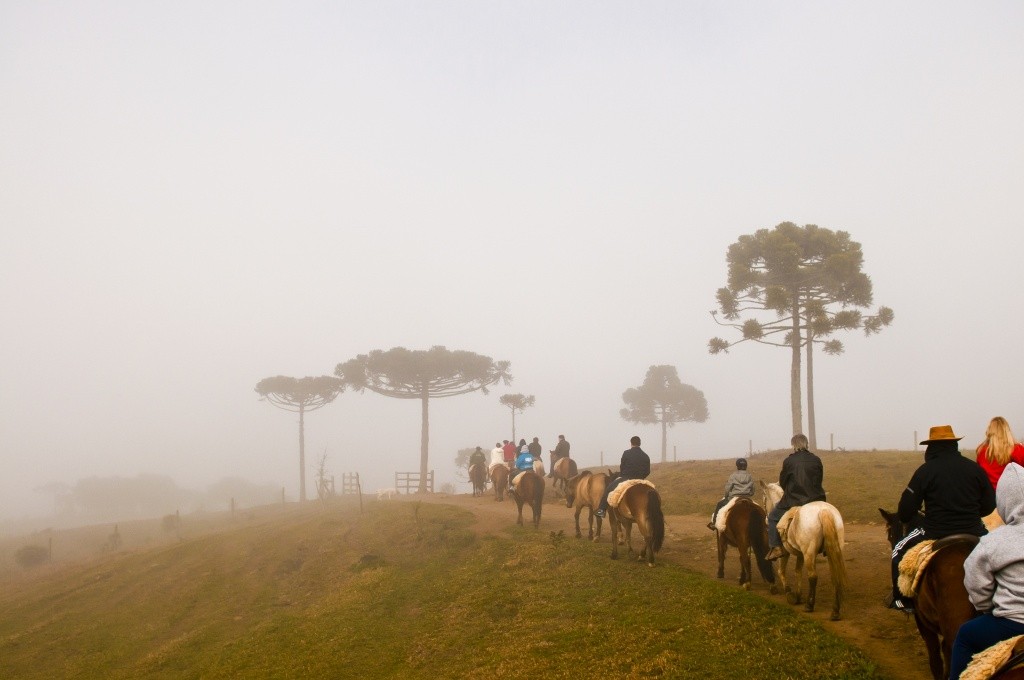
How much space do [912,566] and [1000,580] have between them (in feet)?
8.24

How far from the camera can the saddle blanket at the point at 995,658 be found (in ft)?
14.6

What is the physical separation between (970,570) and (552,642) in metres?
8.29

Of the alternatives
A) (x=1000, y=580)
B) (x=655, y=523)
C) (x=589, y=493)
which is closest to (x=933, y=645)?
(x=1000, y=580)

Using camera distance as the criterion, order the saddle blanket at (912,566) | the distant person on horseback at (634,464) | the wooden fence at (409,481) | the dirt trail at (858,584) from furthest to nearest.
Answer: the wooden fence at (409,481)
the distant person on horseback at (634,464)
the dirt trail at (858,584)
the saddle blanket at (912,566)

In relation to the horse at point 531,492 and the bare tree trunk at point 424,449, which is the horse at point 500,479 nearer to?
the horse at point 531,492

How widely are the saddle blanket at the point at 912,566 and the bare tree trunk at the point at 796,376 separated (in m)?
25.5

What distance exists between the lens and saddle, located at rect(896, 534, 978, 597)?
658 cm

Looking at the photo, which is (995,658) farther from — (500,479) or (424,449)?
(424,449)

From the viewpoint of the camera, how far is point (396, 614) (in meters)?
16.5

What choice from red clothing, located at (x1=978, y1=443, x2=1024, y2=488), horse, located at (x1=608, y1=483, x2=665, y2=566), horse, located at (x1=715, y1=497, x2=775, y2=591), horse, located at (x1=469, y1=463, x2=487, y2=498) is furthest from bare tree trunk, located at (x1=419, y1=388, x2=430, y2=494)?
red clothing, located at (x1=978, y1=443, x2=1024, y2=488)

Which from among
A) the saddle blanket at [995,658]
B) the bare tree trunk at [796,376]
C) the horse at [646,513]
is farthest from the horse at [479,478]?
the saddle blanket at [995,658]

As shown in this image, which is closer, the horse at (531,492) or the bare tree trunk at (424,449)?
the horse at (531,492)

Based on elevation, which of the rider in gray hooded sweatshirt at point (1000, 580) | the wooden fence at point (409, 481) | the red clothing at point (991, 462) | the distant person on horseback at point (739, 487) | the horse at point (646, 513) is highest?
the red clothing at point (991, 462)

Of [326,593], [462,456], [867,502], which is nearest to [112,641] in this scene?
[326,593]
